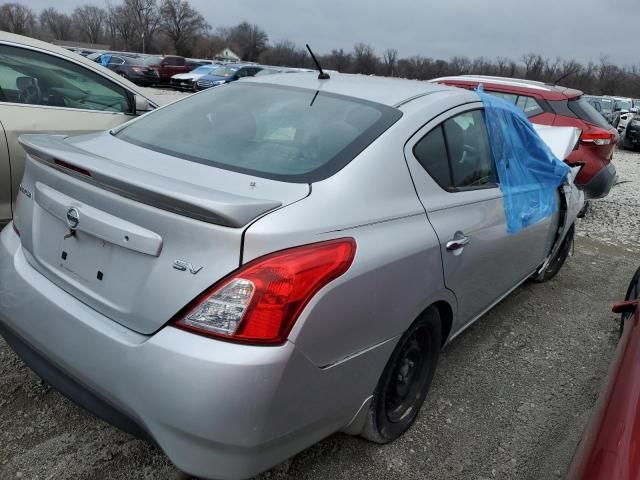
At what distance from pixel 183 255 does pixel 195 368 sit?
1.14 feet

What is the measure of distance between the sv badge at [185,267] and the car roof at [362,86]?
1295 mm

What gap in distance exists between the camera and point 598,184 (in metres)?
7.03

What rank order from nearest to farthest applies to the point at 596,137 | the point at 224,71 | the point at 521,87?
the point at 596,137 → the point at 521,87 → the point at 224,71

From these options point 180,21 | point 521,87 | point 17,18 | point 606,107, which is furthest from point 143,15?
point 521,87

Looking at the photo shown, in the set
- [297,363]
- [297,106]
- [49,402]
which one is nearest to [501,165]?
[297,106]

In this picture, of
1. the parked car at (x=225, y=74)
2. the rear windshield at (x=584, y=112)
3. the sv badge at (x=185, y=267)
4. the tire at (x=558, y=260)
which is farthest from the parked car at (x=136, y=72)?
the sv badge at (x=185, y=267)

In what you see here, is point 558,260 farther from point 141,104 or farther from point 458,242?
point 141,104

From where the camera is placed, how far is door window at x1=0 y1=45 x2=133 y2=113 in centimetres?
383

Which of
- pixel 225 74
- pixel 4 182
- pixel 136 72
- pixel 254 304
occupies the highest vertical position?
pixel 254 304

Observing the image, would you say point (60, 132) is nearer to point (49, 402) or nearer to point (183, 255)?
point (49, 402)

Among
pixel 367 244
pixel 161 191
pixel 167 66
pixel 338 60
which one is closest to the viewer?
pixel 161 191

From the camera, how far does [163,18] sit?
90562 mm

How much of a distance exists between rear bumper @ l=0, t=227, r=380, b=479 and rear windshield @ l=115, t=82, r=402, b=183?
0.70 meters

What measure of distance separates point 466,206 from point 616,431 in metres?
1.33
